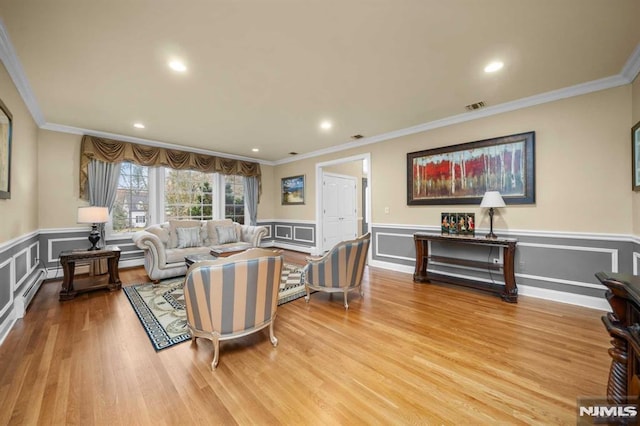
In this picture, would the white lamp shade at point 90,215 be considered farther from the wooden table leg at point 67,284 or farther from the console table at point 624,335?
the console table at point 624,335

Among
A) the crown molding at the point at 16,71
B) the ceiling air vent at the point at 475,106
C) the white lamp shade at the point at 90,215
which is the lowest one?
the white lamp shade at the point at 90,215

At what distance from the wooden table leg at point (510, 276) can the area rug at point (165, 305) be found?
2.56m

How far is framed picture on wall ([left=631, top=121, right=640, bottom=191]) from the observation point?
96.0 inches

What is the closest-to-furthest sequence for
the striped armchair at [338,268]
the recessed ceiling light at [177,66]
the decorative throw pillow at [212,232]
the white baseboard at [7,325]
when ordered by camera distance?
the white baseboard at [7,325]
the recessed ceiling light at [177,66]
the striped armchair at [338,268]
the decorative throw pillow at [212,232]

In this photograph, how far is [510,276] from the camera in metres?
3.03

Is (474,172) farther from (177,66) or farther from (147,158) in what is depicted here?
(147,158)

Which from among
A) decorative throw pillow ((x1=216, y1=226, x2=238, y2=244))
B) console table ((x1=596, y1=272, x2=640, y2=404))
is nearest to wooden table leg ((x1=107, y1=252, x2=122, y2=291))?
decorative throw pillow ((x1=216, y1=226, x2=238, y2=244))

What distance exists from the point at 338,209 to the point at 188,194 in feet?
11.8

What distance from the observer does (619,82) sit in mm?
2652

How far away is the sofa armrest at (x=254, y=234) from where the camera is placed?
16.2 ft

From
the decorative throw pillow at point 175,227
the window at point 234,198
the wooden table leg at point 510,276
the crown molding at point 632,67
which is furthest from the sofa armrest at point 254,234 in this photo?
the crown molding at point 632,67

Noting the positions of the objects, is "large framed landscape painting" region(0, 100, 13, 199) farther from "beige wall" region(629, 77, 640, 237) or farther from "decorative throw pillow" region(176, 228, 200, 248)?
"beige wall" region(629, 77, 640, 237)

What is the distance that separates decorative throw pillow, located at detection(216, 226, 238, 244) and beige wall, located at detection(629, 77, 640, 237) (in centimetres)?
558

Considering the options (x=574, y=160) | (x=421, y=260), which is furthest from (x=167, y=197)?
(x=574, y=160)
